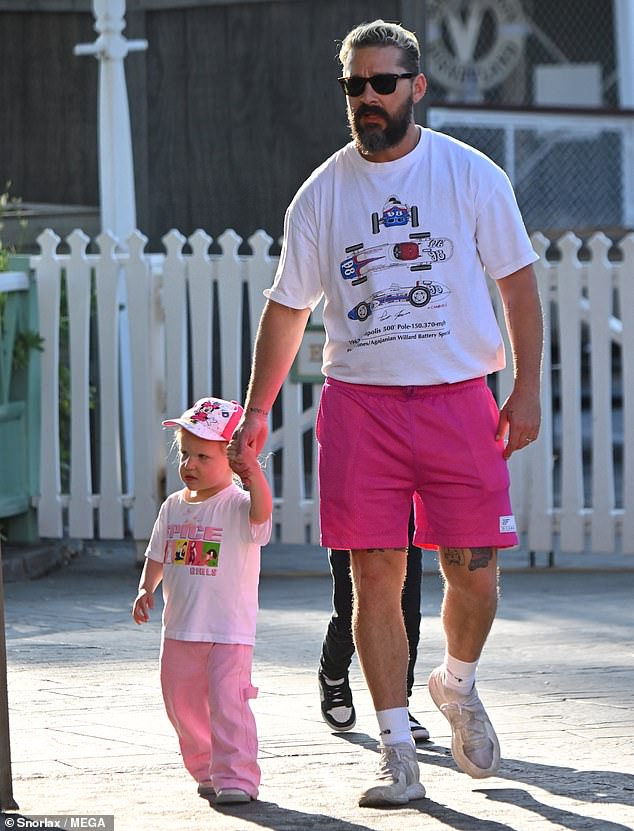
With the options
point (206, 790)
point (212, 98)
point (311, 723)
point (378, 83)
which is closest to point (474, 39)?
point (212, 98)

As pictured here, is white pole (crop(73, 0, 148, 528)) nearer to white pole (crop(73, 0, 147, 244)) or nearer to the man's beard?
white pole (crop(73, 0, 147, 244))

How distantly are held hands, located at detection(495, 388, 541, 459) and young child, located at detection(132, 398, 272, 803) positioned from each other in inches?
25.5

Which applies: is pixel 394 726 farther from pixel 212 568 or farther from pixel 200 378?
pixel 200 378

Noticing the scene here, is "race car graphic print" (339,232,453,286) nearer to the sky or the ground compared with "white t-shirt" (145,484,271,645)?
nearer to the sky

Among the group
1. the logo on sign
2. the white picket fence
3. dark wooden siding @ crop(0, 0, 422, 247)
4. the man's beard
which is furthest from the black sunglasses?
the logo on sign

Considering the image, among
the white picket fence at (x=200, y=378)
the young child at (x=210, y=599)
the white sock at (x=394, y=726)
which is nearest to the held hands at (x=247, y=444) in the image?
the young child at (x=210, y=599)

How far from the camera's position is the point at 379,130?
4.22 metres

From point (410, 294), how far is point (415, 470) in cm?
45

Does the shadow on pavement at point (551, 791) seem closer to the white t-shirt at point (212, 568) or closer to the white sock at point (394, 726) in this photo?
the white sock at point (394, 726)

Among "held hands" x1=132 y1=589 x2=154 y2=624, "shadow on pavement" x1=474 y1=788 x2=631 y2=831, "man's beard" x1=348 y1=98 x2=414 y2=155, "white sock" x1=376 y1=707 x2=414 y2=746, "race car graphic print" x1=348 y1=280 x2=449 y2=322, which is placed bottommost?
"shadow on pavement" x1=474 y1=788 x2=631 y2=831

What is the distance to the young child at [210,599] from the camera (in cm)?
409

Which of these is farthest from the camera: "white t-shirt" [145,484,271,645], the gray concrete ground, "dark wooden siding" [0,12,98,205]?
"dark wooden siding" [0,12,98,205]

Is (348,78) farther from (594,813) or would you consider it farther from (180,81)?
(180,81)

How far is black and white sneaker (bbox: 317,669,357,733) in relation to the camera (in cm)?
480
